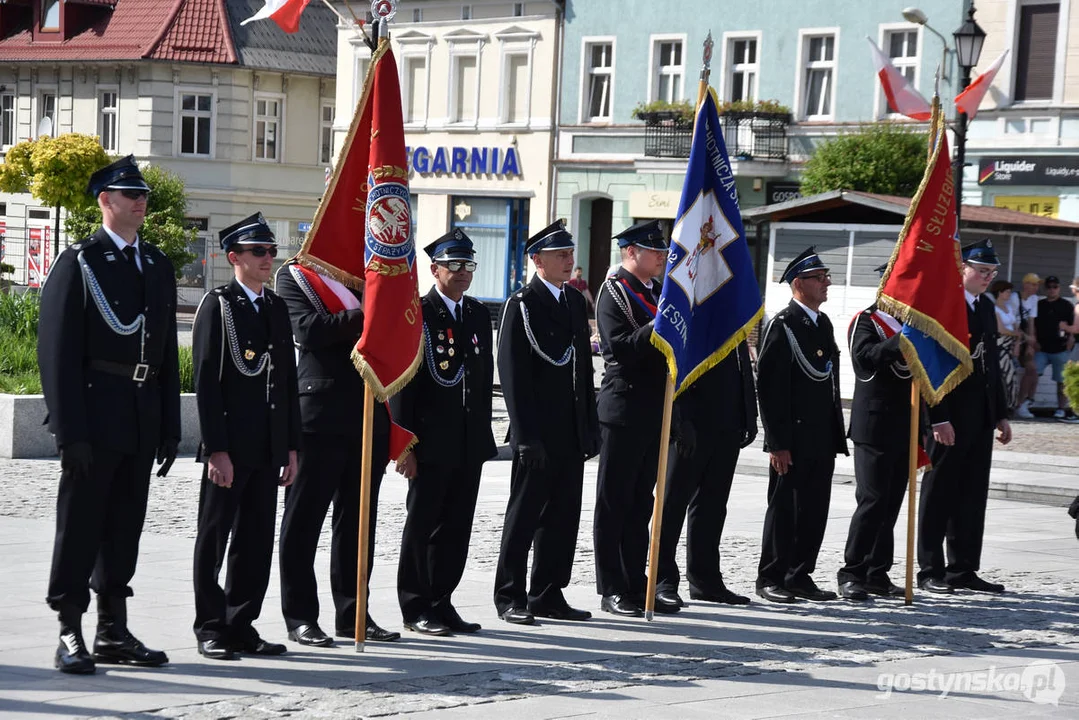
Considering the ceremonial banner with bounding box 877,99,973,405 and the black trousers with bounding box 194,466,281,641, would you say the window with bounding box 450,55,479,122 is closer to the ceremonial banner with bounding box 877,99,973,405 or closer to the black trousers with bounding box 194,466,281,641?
the ceremonial banner with bounding box 877,99,973,405

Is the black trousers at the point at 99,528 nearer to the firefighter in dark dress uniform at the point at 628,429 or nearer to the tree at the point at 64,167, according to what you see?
the firefighter in dark dress uniform at the point at 628,429

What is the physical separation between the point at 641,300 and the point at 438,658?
2.62 metres

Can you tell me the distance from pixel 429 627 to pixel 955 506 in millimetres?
3964

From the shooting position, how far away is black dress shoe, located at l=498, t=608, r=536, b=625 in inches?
353

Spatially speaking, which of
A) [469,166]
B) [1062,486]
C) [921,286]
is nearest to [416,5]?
[469,166]

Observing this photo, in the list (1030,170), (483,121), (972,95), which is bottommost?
(1030,170)

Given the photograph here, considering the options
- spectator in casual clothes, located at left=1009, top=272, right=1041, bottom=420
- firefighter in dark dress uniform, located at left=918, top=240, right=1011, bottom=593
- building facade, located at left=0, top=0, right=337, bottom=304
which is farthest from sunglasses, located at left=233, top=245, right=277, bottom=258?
building facade, located at left=0, top=0, right=337, bottom=304

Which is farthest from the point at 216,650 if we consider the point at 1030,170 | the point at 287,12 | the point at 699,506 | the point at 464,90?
the point at 464,90

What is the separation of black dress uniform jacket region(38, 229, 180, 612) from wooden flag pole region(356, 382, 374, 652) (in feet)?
2.96

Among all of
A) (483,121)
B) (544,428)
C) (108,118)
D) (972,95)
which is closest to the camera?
(544,428)

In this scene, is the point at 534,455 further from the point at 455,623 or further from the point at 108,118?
the point at 108,118

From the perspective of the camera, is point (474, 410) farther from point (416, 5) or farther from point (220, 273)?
point (220, 273)

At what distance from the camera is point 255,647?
7.90 metres

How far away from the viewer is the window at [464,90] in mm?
43062
